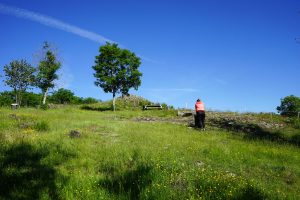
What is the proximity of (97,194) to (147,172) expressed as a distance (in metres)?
1.57

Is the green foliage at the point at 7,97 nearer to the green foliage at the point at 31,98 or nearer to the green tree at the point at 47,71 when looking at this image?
the green foliage at the point at 31,98

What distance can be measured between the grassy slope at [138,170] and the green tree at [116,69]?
37826 mm

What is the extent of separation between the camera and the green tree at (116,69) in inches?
1992

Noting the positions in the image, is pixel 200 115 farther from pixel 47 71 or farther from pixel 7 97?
pixel 7 97

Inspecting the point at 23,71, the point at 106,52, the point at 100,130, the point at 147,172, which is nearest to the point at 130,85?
the point at 106,52

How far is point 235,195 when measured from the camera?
7020mm

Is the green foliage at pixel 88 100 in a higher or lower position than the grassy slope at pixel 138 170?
higher

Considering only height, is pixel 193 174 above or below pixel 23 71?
below

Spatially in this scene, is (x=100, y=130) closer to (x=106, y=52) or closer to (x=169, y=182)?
(x=169, y=182)

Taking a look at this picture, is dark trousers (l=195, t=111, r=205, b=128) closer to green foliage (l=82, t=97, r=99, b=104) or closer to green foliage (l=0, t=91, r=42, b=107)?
green foliage (l=0, t=91, r=42, b=107)

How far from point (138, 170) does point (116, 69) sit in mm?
43860

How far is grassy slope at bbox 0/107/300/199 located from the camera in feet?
23.6

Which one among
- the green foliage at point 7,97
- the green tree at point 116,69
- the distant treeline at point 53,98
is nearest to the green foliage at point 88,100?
the distant treeline at point 53,98

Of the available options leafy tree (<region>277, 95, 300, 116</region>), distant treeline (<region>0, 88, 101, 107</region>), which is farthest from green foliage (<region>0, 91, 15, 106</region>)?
leafy tree (<region>277, 95, 300, 116</region>)
